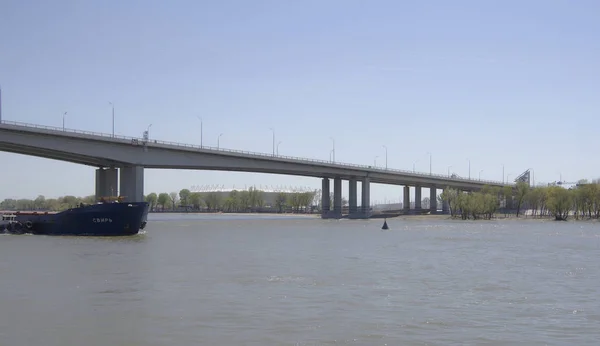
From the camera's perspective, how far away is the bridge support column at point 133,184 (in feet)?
319

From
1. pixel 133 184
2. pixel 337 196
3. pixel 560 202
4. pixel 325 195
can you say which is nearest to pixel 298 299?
pixel 133 184

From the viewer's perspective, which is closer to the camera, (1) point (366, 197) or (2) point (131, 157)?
(2) point (131, 157)

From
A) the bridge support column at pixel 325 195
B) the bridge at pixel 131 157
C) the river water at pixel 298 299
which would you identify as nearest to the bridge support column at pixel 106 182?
the bridge at pixel 131 157

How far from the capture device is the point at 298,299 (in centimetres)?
2553

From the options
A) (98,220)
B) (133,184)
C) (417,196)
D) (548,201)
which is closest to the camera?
(98,220)

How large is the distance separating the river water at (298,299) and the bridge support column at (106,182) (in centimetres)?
5907

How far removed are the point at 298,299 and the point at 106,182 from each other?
84.7 m

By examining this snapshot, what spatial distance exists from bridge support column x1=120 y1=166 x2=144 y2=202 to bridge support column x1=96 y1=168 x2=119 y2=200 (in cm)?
301

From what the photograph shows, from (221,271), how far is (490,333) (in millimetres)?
18471

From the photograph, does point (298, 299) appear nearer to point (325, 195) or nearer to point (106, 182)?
point (106, 182)

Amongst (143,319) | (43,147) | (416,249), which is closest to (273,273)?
(143,319)

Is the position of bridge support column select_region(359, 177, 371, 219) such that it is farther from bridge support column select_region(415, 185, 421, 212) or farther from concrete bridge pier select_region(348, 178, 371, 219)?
bridge support column select_region(415, 185, 421, 212)

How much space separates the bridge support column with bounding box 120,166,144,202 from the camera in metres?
97.2

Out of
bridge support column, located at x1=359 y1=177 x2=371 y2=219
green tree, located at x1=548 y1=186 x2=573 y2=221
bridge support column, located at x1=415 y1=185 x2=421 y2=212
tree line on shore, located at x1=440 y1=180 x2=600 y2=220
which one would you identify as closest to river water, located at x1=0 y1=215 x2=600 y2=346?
green tree, located at x1=548 y1=186 x2=573 y2=221
